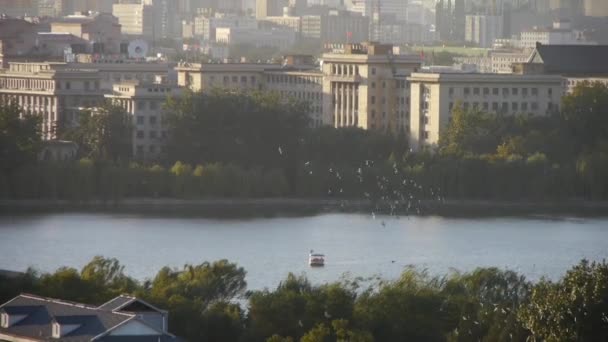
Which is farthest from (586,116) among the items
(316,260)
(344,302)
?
(344,302)

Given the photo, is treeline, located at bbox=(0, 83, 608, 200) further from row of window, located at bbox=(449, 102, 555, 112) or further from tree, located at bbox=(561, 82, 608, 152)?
row of window, located at bbox=(449, 102, 555, 112)

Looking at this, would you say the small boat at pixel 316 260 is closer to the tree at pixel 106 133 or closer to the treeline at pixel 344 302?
the treeline at pixel 344 302

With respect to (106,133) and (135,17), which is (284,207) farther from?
(135,17)

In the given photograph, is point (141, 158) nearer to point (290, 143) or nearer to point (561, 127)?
point (290, 143)

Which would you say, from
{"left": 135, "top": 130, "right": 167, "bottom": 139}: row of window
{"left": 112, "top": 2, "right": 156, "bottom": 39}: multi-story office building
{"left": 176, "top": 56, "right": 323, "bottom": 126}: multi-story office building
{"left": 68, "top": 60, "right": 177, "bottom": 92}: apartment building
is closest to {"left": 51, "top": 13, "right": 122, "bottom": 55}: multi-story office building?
{"left": 68, "top": 60, "right": 177, "bottom": 92}: apartment building

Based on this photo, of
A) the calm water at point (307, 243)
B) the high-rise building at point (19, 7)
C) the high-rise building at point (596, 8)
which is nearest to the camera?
the calm water at point (307, 243)

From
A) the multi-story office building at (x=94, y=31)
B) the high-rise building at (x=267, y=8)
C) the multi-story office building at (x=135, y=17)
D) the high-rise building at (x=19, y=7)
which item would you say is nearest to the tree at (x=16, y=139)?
the multi-story office building at (x=94, y=31)

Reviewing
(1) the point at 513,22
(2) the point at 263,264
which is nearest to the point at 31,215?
(2) the point at 263,264
